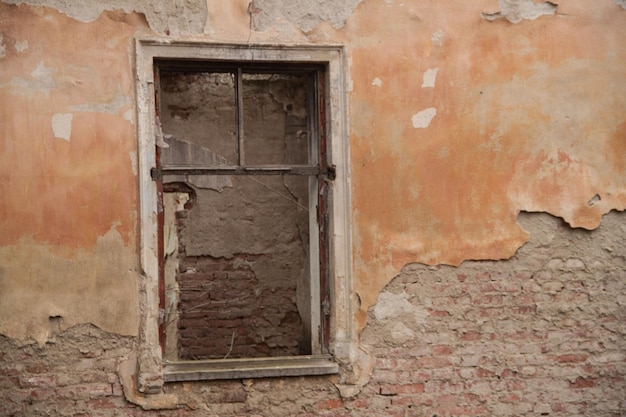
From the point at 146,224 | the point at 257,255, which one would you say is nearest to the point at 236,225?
the point at 257,255

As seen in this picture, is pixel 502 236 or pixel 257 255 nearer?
pixel 502 236

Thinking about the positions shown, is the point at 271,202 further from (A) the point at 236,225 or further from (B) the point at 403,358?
(B) the point at 403,358

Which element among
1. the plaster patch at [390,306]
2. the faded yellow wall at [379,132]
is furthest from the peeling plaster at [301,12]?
the plaster patch at [390,306]

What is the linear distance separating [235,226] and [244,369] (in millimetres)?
2744

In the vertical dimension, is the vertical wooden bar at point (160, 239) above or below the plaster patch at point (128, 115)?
below

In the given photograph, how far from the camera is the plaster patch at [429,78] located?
409 centimetres

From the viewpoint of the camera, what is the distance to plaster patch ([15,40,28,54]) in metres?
3.72

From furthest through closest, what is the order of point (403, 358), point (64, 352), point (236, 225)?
point (236, 225) → point (403, 358) → point (64, 352)

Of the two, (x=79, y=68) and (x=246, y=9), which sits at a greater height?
(x=246, y=9)

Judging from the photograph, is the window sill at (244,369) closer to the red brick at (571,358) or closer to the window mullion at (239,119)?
the window mullion at (239,119)

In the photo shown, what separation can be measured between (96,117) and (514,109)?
212cm

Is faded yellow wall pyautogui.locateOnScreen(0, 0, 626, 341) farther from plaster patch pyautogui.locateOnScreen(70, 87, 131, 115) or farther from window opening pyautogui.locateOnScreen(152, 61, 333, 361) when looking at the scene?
window opening pyautogui.locateOnScreen(152, 61, 333, 361)

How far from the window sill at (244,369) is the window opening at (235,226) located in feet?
7.41

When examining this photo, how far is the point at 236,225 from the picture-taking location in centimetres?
656
